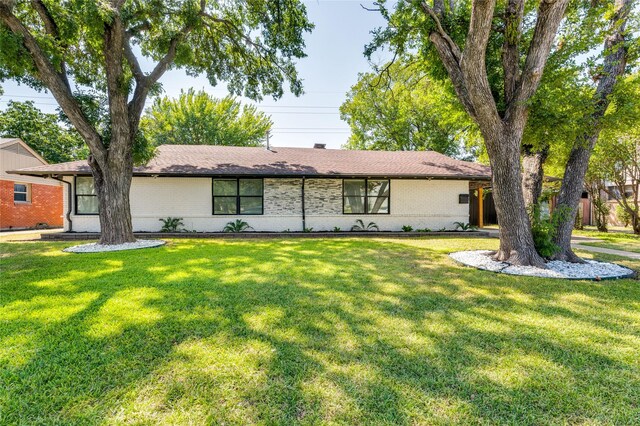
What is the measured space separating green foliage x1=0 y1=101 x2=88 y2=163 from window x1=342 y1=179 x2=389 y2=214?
73.5 feet

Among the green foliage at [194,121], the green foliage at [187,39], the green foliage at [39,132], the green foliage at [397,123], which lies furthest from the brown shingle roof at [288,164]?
the green foliage at [39,132]

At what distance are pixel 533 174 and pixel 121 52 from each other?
1123 cm

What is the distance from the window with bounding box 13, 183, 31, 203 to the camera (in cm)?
1611

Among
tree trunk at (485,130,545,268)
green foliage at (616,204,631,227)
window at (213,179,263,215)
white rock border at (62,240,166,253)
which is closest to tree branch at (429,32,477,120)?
tree trunk at (485,130,545,268)

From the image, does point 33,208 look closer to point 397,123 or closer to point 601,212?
point 397,123

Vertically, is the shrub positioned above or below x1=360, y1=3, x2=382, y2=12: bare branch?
below

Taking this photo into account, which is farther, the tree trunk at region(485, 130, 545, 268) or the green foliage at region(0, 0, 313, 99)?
the green foliage at region(0, 0, 313, 99)

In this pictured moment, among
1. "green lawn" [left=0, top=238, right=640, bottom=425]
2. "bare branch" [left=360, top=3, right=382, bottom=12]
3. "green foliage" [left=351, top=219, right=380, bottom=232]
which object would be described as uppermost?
"bare branch" [left=360, top=3, right=382, bottom=12]

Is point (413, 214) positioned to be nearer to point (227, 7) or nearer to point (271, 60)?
point (271, 60)

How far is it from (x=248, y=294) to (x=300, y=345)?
1.65 m

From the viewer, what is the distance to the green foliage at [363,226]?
12133 mm

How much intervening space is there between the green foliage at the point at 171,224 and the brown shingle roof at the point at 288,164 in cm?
186

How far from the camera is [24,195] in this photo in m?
16.6

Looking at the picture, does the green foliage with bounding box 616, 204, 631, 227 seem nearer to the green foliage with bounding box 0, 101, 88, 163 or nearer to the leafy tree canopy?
the leafy tree canopy
